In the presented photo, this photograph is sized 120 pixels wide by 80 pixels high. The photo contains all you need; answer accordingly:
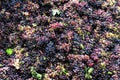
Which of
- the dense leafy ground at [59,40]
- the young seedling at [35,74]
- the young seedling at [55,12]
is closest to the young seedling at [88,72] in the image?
the dense leafy ground at [59,40]

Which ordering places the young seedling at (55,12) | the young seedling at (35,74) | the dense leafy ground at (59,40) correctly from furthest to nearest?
the young seedling at (55,12), the dense leafy ground at (59,40), the young seedling at (35,74)

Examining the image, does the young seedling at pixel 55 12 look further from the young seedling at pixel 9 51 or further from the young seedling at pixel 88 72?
the young seedling at pixel 88 72

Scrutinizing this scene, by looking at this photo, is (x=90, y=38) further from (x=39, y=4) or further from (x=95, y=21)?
(x=39, y=4)

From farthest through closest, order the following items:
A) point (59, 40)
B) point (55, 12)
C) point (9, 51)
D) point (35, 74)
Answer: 1. point (55, 12)
2. point (59, 40)
3. point (9, 51)
4. point (35, 74)

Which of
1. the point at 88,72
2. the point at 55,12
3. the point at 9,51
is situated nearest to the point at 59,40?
the point at 55,12

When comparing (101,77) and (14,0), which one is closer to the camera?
(101,77)

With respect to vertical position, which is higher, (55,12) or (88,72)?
(55,12)

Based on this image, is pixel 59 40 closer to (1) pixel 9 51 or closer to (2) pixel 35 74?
(2) pixel 35 74

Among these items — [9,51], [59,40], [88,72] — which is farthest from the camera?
[59,40]

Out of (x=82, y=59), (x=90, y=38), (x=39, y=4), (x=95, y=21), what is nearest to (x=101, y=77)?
(x=82, y=59)
